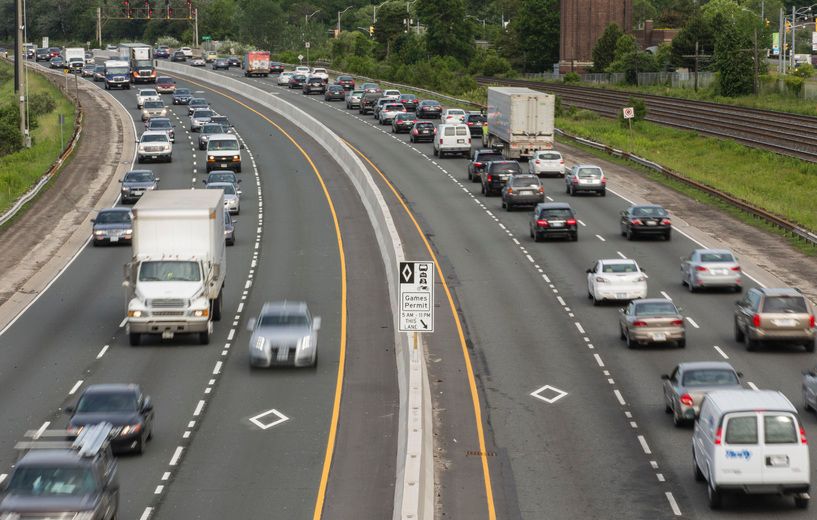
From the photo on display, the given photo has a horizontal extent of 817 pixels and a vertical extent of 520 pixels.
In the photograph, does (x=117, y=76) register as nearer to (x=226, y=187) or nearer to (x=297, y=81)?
(x=297, y=81)

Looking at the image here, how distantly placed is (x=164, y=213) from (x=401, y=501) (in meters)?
19.1

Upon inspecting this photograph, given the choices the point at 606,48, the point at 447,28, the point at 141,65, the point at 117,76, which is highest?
the point at 447,28

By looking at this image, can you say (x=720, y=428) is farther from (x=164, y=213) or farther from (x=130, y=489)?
(x=164, y=213)

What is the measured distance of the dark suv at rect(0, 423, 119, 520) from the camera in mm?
20516

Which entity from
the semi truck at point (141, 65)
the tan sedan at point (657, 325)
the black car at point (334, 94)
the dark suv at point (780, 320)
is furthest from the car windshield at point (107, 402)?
the semi truck at point (141, 65)

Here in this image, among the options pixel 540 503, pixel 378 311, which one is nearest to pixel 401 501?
pixel 540 503

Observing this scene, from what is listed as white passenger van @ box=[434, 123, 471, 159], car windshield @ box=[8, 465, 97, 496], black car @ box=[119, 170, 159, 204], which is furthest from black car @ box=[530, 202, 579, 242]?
car windshield @ box=[8, 465, 97, 496]

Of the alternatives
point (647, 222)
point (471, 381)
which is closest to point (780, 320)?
point (471, 381)

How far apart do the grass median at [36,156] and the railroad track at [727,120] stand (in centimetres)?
4273

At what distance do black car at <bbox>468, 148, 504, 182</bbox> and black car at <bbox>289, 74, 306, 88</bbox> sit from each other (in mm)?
61322

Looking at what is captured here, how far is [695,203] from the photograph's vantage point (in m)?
63.4

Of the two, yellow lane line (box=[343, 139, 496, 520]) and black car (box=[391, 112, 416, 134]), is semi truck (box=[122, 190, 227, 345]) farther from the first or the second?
black car (box=[391, 112, 416, 134])

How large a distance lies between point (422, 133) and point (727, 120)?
24.4 metres

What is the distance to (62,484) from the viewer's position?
69.2 ft
